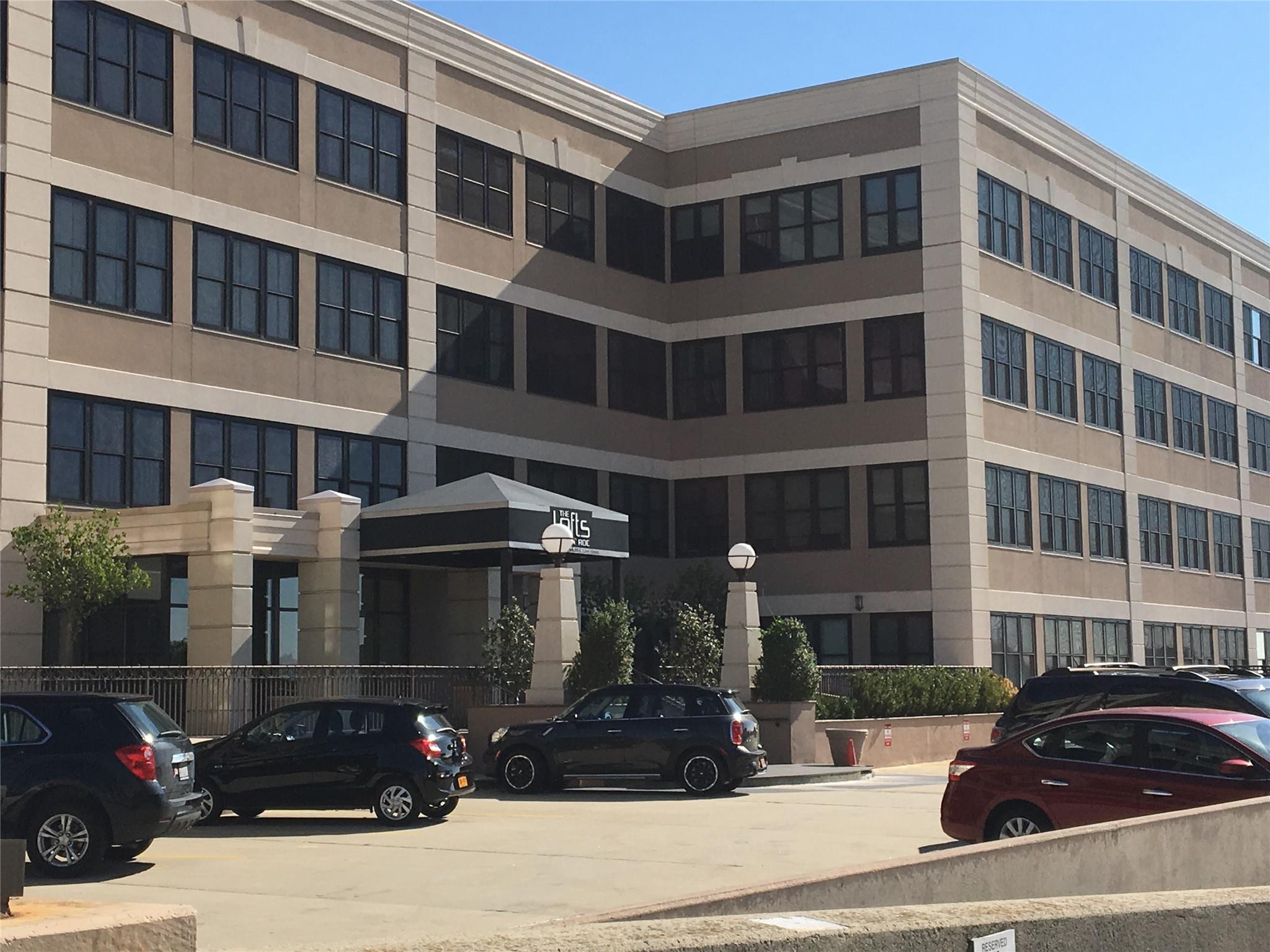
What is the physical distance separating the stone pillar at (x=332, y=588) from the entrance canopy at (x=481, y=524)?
1.57ft

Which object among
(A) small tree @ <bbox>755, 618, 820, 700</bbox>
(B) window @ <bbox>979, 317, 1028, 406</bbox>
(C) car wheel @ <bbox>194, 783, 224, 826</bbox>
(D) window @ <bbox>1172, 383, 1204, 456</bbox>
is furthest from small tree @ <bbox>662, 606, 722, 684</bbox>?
(D) window @ <bbox>1172, 383, 1204, 456</bbox>

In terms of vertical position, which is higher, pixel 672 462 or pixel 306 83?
pixel 306 83

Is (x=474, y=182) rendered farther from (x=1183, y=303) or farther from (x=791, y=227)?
(x=1183, y=303)

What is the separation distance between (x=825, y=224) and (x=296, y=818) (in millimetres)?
26481

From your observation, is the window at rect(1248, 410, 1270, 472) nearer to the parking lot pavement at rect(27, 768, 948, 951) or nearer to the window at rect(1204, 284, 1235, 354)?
the window at rect(1204, 284, 1235, 354)

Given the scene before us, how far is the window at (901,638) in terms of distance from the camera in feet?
142

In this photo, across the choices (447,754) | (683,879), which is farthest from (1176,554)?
(683,879)

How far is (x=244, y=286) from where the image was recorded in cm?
3525

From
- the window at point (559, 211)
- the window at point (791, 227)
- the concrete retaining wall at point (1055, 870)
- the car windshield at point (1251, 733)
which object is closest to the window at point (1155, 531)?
the window at point (791, 227)

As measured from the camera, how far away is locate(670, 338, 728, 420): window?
46781 millimetres

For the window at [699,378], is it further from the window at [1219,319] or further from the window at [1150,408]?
the window at [1219,319]

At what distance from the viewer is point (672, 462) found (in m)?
47.1

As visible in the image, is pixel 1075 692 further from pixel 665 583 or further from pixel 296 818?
pixel 665 583

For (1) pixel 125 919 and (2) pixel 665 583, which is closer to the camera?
(1) pixel 125 919
